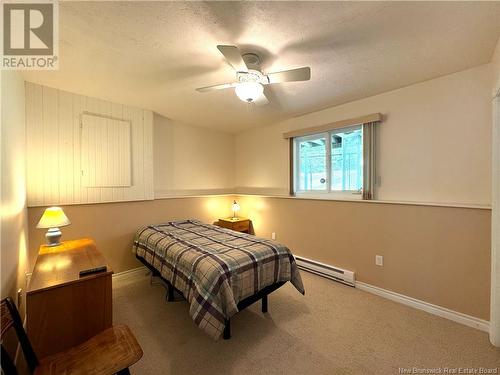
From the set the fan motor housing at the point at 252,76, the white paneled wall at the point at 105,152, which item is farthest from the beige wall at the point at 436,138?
the white paneled wall at the point at 105,152

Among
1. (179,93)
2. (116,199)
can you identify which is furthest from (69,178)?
(179,93)

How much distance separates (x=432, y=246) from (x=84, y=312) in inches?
122

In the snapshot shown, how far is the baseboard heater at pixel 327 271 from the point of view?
281 cm

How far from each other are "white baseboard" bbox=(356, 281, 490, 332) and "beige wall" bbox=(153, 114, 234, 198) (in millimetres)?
3013

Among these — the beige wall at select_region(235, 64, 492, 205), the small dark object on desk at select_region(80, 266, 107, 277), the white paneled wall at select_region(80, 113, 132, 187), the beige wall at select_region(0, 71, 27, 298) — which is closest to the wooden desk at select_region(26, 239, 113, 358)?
the small dark object on desk at select_region(80, 266, 107, 277)

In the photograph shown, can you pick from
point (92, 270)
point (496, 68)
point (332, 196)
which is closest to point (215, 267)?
point (92, 270)

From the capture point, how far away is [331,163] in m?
3.22

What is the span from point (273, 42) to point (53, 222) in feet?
8.67

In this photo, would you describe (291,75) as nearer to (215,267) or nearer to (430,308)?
(215,267)

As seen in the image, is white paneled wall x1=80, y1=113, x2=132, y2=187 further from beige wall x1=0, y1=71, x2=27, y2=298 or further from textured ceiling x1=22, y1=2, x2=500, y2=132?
beige wall x1=0, y1=71, x2=27, y2=298

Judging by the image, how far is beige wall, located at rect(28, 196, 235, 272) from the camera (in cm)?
248

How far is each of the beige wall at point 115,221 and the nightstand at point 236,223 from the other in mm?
643

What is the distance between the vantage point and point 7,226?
1.49 metres

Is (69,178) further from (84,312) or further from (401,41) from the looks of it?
(401,41)
